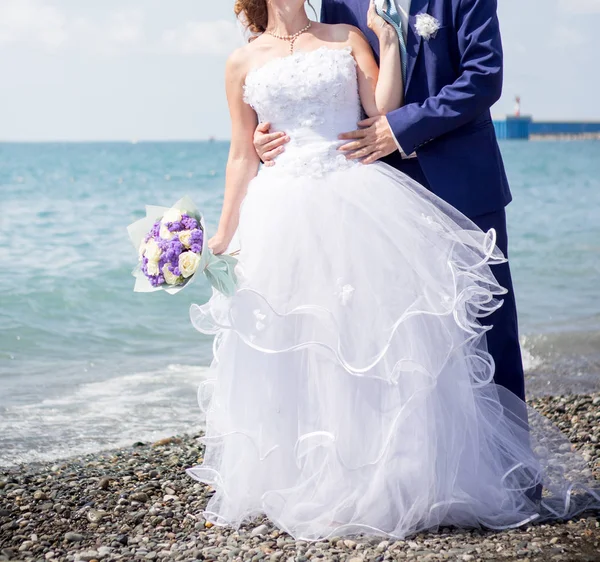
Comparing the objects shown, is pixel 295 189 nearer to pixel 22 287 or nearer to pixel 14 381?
pixel 14 381

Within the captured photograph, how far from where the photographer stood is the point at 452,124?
3826 millimetres

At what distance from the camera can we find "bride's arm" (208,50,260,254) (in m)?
4.11

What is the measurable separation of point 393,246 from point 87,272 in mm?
10869

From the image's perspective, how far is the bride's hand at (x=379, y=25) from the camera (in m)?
3.90

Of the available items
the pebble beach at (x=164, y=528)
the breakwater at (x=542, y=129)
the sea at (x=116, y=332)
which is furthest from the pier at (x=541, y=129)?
the pebble beach at (x=164, y=528)

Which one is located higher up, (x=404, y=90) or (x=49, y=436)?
(x=404, y=90)

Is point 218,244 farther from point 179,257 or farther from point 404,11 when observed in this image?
point 404,11

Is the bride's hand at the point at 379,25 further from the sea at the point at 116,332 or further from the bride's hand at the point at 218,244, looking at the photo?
the sea at the point at 116,332

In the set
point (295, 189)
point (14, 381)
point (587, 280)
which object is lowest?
point (587, 280)

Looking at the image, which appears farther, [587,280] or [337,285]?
[587,280]

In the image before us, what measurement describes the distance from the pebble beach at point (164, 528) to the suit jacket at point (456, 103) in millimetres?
1446

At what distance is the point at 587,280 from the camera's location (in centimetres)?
1316

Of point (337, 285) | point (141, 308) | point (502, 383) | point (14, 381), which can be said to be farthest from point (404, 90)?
point (141, 308)

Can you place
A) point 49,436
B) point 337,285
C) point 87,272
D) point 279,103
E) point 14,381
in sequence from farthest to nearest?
point 87,272, point 14,381, point 49,436, point 279,103, point 337,285
